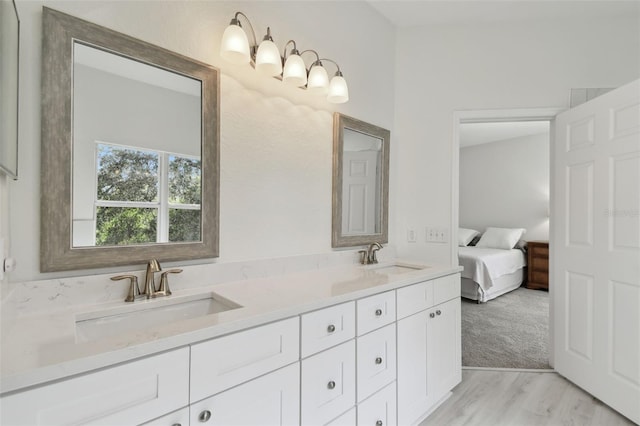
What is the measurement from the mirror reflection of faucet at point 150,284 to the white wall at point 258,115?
0.08 meters

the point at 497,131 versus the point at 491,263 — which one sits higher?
the point at 497,131

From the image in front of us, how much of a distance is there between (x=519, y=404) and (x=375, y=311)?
1.34 m

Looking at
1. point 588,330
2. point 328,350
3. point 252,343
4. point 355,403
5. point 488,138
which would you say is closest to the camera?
point 252,343

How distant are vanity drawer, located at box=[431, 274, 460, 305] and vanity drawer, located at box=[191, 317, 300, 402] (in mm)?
1029

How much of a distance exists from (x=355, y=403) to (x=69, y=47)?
67.9 inches

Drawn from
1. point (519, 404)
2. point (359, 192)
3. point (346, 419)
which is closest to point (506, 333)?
point (519, 404)

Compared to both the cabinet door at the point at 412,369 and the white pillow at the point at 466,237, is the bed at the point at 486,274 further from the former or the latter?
the cabinet door at the point at 412,369

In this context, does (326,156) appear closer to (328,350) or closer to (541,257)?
(328,350)

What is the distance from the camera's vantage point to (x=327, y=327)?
1250 mm

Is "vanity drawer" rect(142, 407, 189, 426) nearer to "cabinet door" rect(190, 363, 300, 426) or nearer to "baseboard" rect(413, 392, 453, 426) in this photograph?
"cabinet door" rect(190, 363, 300, 426)

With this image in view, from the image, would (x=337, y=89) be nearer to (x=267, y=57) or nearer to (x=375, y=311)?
(x=267, y=57)

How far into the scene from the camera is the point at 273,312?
1.06 meters

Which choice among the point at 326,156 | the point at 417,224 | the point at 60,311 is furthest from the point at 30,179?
the point at 417,224

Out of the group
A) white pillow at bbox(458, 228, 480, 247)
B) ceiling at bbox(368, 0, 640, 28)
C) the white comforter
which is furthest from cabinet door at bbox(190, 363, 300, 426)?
white pillow at bbox(458, 228, 480, 247)
